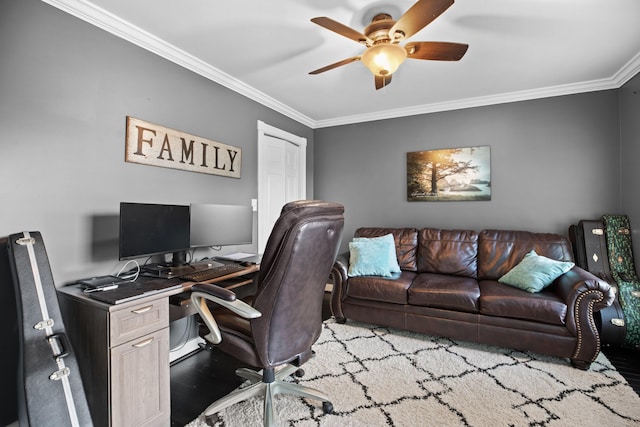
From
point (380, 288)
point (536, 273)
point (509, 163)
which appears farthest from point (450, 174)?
point (380, 288)

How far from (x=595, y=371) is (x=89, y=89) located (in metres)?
3.93

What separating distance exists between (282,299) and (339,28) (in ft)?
5.07

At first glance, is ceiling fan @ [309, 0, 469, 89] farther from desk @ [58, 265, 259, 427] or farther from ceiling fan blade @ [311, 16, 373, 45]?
desk @ [58, 265, 259, 427]

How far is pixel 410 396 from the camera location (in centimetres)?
187

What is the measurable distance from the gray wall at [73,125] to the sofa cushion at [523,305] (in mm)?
2681

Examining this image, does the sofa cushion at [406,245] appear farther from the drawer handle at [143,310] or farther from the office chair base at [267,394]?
the drawer handle at [143,310]

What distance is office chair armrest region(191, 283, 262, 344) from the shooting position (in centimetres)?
131

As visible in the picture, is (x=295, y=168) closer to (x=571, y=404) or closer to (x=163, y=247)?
(x=163, y=247)

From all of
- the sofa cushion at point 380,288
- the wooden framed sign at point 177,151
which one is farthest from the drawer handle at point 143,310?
the sofa cushion at point 380,288

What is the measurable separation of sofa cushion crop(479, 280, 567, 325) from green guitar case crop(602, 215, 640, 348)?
1.95 ft

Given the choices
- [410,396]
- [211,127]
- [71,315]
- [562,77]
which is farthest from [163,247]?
[562,77]

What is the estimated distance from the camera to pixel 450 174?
3.63 meters

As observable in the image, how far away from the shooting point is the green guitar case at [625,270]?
2.34 metres

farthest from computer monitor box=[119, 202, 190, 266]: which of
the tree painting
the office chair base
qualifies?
the tree painting
